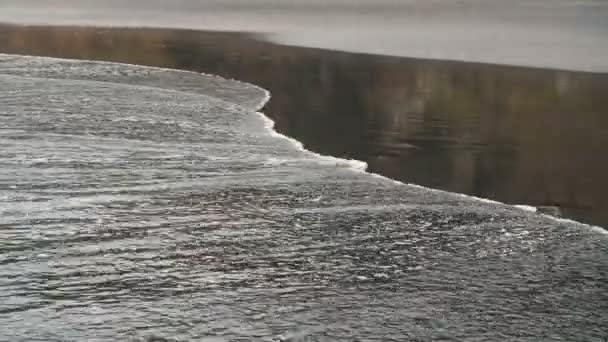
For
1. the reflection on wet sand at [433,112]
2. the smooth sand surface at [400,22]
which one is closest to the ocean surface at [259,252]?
the reflection on wet sand at [433,112]

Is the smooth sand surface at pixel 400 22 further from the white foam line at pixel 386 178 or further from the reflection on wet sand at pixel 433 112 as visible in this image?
the white foam line at pixel 386 178

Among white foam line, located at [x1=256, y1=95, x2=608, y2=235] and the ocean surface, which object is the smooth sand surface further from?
the ocean surface

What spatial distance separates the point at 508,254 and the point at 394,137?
6837mm

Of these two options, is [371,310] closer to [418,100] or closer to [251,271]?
[251,271]

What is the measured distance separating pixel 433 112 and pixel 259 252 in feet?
34.5

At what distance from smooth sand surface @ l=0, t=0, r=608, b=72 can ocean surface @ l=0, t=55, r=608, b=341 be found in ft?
54.0

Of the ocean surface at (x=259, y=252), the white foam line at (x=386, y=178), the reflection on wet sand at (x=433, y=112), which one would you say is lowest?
the ocean surface at (x=259, y=252)

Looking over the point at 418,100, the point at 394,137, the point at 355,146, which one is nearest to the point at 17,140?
the point at 355,146

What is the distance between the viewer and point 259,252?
6812 millimetres

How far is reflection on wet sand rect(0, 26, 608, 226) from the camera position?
11.0m

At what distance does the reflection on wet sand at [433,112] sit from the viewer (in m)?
11.0

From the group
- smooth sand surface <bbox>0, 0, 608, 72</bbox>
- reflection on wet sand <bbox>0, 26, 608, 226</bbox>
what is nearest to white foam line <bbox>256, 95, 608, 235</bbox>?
reflection on wet sand <bbox>0, 26, 608, 226</bbox>

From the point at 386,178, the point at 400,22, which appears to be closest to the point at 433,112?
the point at 386,178

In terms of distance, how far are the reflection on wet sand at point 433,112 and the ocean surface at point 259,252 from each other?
1.32m
